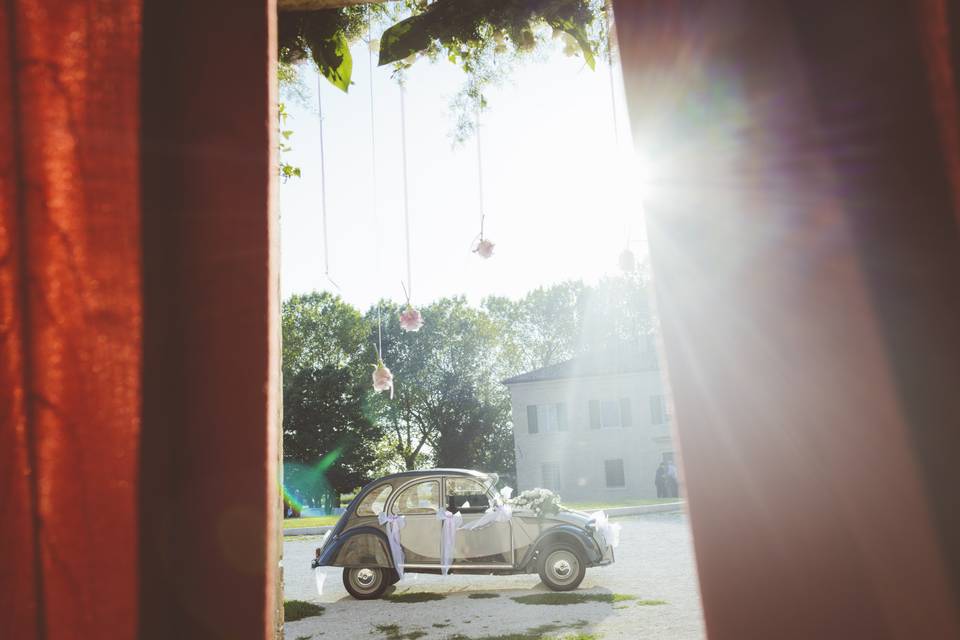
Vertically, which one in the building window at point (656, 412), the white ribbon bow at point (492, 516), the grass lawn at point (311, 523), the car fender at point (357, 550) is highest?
the building window at point (656, 412)

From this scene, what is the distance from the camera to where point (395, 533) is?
7.97 metres

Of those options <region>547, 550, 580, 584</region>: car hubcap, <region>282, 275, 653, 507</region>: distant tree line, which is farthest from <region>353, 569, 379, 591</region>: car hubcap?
<region>282, 275, 653, 507</region>: distant tree line

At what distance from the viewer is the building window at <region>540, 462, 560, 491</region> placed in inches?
1120

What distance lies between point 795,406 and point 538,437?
2891 centimetres

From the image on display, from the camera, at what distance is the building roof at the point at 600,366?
28016 mm

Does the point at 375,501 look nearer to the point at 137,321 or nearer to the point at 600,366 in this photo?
the point at 137,321

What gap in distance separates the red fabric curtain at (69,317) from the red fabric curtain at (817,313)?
0.74 meters

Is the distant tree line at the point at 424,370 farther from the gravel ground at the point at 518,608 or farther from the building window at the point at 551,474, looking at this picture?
the gravel ground at the point at 518,608

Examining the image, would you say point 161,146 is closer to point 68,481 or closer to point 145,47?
point 145,47

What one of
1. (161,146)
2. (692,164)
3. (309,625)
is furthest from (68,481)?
(309,625)

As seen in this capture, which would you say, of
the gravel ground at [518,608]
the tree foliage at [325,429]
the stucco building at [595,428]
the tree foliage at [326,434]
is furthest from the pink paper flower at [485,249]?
the tree foliage at [326,434]

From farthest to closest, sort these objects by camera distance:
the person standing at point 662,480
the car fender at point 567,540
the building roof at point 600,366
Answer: the building roof at point 600,366 < the person standing at point 662,480 < the car fender at point 567,540

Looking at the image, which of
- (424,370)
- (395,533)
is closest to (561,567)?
(395,533)

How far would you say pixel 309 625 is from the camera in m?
6.34
